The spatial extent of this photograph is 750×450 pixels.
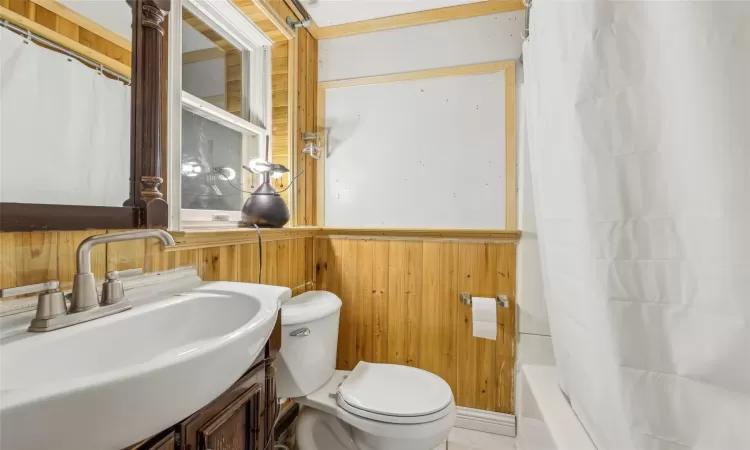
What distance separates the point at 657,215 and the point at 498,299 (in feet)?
3.03

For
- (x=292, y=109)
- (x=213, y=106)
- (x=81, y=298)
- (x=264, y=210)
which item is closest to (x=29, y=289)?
(x=81, y=298)

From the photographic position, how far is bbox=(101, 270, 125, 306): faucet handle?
2.16ft

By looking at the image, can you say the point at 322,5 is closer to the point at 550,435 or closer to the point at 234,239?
the point at 234,239

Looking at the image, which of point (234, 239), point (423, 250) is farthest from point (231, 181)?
point (423, 250)

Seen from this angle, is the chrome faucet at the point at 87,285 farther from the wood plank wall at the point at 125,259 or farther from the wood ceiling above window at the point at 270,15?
the wood ceiling above window at the point at 270,15

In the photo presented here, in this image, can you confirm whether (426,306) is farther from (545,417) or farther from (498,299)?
(545,417)

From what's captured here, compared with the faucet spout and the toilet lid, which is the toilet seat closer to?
the toilet lid

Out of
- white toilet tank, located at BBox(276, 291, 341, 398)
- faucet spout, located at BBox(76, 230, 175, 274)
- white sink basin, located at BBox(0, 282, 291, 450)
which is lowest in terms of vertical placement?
white toilet tank, located at BBox(276, 291, 341, 398)

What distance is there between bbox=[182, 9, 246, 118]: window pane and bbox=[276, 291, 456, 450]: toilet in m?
0.92

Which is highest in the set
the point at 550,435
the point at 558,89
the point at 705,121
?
the point at 558,89

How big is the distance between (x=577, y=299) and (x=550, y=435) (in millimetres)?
472

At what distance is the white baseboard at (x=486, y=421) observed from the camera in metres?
1.46

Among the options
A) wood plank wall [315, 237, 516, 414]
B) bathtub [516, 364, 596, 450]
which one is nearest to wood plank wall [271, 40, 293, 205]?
wood plank wall [315, 237, 516, 414]

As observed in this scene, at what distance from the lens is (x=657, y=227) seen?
2.10 feet
